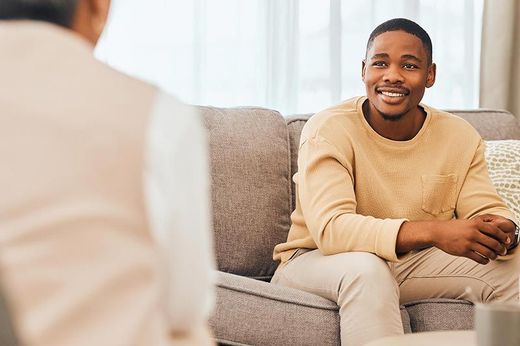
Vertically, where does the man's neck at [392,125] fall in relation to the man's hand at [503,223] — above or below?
above

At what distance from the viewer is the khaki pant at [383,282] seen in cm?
239

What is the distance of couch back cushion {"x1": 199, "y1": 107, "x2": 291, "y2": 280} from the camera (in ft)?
9.66

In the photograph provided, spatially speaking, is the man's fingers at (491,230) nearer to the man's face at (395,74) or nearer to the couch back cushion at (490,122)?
the man's face at (395,74)

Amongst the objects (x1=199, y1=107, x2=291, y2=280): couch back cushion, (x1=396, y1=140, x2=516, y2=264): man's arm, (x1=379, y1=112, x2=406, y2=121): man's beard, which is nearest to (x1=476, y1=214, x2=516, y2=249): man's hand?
(x1=396, y1=140, x2=516, y2=264): man's arm

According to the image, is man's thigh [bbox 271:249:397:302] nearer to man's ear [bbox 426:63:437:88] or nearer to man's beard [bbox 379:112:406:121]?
man's beard [bbox 379:112:406:121]

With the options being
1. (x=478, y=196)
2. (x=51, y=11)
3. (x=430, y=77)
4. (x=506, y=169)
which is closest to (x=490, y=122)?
(x=506, y=169)

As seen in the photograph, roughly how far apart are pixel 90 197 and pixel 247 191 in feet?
6.78

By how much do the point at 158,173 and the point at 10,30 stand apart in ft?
0.67

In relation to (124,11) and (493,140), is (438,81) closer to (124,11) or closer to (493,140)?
(493,140)

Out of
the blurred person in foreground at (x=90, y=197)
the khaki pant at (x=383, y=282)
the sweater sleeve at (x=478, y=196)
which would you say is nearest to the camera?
the blurred person in foreground at (x=90, y=197)

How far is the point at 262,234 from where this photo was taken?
117 inches

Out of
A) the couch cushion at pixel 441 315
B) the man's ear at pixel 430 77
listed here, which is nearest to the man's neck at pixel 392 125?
the man's ear at pixel 430 77

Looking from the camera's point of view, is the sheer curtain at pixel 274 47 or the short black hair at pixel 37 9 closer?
the short black hair at pixel 37 9

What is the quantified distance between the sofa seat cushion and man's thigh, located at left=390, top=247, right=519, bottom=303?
0.27 m
